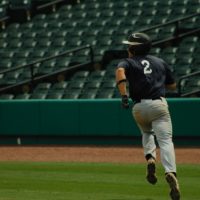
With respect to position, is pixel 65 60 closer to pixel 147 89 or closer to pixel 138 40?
pixel 138 40

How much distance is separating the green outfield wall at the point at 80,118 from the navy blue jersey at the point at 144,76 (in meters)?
8.67

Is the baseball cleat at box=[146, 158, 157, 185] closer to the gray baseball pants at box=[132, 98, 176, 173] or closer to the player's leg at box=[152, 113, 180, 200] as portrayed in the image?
the gray baseball pants at box=[132, 98, 176, 173]

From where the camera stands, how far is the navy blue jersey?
9320 millimetres

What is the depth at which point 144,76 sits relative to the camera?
30.6ft

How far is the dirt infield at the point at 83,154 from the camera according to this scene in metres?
15.5

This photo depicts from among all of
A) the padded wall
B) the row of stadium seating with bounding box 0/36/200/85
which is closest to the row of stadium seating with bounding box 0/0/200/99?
the row of stadium seating with bounding box 0/36/200/85

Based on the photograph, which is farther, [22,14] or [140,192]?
[22,14]

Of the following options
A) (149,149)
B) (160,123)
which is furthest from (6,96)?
(160,123)

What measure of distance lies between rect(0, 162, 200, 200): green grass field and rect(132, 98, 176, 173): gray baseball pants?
617 millimetres

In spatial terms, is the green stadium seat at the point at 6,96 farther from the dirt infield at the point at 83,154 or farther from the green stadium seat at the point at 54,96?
the dirt infield at the point at 83,154

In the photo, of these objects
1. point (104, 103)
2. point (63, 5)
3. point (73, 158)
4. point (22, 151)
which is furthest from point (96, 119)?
point (63, 5)

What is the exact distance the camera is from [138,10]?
24500 millimetres

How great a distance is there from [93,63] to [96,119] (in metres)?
3.69

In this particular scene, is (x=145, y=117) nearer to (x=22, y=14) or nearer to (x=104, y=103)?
(x=104, y=103)
